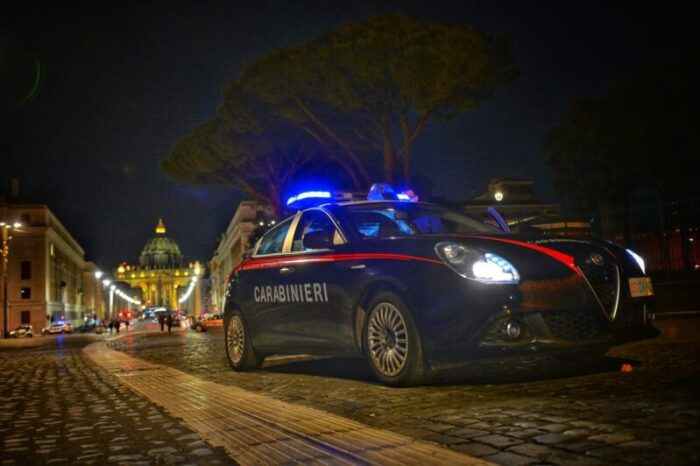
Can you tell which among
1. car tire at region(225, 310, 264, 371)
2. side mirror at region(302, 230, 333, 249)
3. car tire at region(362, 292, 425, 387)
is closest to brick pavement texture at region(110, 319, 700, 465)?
car tire at region(362, 292, 425, 387)

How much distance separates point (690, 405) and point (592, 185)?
30.2 meters

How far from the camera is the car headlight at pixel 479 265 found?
16.4 feet

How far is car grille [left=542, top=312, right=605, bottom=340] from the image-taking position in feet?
16.3

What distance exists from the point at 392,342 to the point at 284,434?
1598 mm

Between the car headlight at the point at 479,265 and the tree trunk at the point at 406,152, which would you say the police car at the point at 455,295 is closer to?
the car headlight at the point at 479,265

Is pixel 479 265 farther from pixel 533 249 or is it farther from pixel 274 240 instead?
pixel 274 240

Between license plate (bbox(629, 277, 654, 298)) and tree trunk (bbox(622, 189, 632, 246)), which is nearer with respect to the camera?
license plate (bbox(629, 277, 654, 298))

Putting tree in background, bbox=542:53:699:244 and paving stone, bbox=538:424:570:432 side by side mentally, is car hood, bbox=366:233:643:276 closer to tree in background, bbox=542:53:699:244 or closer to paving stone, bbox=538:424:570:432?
paving stone, bbox=538:424:570:432

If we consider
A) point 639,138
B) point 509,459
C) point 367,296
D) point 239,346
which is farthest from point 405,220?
point 639,138

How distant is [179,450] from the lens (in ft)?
12.7

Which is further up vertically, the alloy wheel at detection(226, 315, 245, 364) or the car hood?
the car hood

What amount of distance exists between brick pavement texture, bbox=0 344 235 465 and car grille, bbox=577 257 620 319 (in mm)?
2873

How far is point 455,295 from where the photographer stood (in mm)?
5039

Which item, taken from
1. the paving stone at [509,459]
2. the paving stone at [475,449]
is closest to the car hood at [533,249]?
the paving stone at [475,449]
